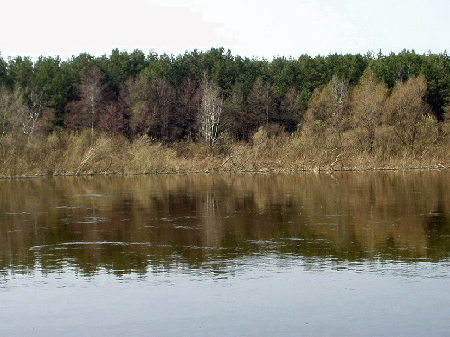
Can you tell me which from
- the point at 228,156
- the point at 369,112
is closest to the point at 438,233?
the point at 228,156

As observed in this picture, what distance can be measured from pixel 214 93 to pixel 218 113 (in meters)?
2.01

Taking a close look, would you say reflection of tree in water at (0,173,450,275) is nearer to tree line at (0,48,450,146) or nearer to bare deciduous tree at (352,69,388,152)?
bare deciduous tree at (352,69,388,152)

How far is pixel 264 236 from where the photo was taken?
18.5 m

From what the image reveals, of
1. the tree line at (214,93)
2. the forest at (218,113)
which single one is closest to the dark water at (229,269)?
the forest at (218,113)

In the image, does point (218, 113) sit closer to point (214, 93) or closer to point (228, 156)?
point (214, 93)

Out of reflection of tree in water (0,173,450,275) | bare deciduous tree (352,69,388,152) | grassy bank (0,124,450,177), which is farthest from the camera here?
bare deciduous tree (352,69,388,152)

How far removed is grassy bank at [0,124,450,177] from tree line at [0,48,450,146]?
2.92m

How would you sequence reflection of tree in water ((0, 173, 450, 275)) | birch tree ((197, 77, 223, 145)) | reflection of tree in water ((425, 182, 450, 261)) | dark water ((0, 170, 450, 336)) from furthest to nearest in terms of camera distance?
birch tree ((197, 77, 223, 145)) < reflection of tree in water ((0, 173, 450, 275)) < reflection of tree in water ((425, 182, 450, 261)) < dark water ((0, 170, 450, 336))

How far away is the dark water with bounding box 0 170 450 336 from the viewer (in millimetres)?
10273

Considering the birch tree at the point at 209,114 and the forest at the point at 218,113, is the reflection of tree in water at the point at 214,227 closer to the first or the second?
the forest at the point at 218,113

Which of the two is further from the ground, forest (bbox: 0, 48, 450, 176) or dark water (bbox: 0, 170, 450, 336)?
forest (bbox: 0, 48, 450, 176)

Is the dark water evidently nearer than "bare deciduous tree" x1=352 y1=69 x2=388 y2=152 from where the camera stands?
Yes

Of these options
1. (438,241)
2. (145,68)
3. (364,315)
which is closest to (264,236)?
(438,241)

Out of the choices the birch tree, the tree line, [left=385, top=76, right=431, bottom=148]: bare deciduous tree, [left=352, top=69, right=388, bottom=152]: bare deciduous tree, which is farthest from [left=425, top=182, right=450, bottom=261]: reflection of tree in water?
the birch tree
